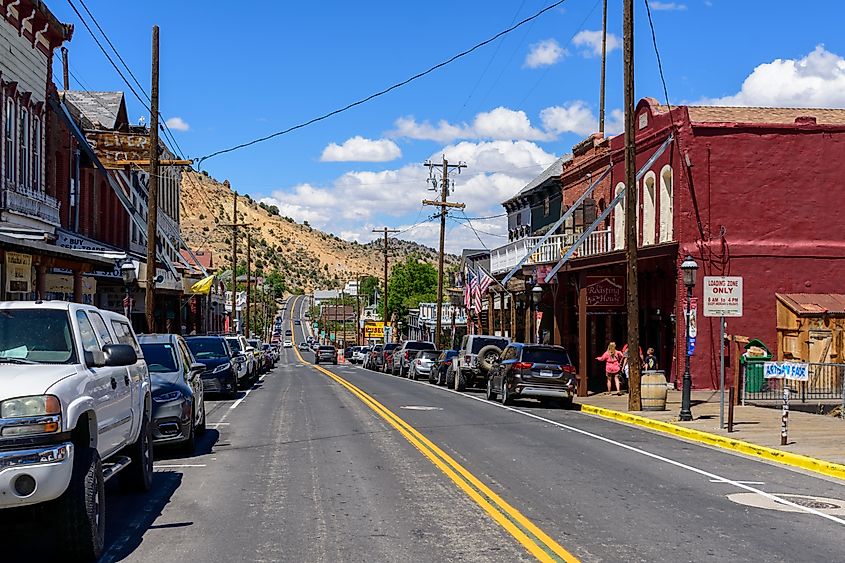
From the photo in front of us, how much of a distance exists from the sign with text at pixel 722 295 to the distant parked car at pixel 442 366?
59.8 ft

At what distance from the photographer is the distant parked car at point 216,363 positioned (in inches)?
1117

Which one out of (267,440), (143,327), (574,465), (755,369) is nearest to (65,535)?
(574,465)

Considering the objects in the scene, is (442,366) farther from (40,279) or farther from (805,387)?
(40,279)

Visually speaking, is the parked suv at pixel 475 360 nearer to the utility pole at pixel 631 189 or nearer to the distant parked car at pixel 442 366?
the distant parked car at pixel 442 366

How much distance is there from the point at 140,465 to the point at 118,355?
2799 millimetres

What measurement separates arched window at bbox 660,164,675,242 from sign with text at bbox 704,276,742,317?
10.8 m

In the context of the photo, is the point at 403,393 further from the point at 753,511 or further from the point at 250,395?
the point at 753,511

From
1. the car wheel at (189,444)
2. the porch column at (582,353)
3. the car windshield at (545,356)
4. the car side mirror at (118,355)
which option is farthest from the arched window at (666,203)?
the car side mirror at (118,355)

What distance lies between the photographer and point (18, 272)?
2138 cm

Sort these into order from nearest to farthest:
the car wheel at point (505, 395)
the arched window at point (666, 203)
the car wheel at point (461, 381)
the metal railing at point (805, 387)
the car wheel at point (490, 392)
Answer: the metal railing at point (805, 387) < the car wheel at point (505, 395) < the car wheel at point (490, 392) < the arched window at point (666, 203) < the car wheel at point (461, 381)

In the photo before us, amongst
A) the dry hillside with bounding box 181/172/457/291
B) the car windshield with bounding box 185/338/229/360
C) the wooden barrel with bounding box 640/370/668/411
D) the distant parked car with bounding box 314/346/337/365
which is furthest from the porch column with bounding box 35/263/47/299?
the dry hillside with bounding box 181/172/457/291

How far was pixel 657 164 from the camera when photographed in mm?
32781

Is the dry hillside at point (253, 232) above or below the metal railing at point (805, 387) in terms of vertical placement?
above

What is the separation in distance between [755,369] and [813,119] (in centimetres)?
1013
